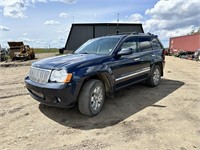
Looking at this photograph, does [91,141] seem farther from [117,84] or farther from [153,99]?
[153,99]

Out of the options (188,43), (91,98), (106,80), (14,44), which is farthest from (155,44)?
(188,43)

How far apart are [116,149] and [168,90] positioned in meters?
3.95

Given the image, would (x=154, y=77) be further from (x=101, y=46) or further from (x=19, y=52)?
(x=19, y=52)

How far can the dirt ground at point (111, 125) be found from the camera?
10.5 ft

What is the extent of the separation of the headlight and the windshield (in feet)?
4.78

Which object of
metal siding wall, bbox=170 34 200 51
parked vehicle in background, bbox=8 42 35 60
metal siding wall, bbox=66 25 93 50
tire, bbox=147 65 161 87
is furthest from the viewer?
metal siding wall, bbox=170 34 200 51

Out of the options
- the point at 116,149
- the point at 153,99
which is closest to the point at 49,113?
the point at 116,149

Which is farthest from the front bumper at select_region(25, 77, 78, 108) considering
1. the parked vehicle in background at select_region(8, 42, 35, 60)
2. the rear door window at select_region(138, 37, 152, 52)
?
the parked vehicle in background at select_region(8, 42, 35, 60)

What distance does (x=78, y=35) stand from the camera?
50.5 feet

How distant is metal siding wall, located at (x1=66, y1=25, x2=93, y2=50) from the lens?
15.3 metres

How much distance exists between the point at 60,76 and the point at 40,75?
566mm

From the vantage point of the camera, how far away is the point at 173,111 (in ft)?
14.9

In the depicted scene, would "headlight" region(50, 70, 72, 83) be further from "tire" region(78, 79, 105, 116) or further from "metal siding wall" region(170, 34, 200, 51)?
"metal siding wall" region(170, 34, 200, 51)

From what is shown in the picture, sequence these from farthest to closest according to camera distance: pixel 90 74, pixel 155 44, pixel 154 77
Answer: pixel 155 44 → pixel 154 77 → pixel 90 74
